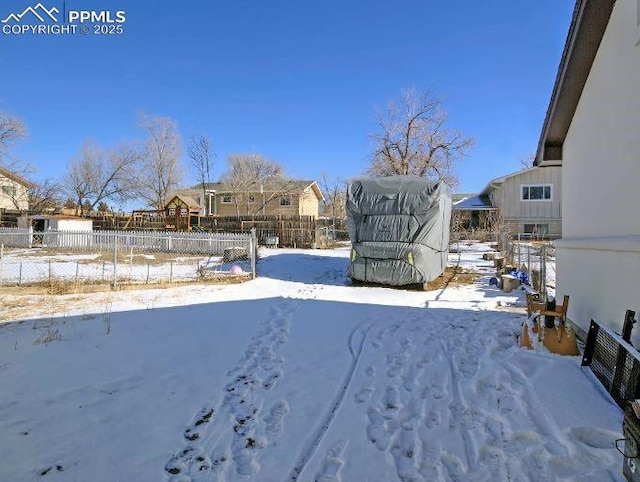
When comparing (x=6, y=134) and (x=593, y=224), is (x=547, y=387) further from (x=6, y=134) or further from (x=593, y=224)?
(x=6, y=134)

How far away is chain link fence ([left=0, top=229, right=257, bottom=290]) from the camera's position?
1130 centimetres

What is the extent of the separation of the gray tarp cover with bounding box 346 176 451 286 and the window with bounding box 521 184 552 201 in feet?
68.3

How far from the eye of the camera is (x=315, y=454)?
2836 mm

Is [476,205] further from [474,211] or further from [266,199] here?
[266,199]

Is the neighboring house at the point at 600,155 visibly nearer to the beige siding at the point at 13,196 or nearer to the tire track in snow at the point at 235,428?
the tire track in snow at the point at 235,428

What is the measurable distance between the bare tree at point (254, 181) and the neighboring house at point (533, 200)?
21269 millimetres

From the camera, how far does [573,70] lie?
5.55 metres

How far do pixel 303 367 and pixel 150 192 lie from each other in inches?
1812

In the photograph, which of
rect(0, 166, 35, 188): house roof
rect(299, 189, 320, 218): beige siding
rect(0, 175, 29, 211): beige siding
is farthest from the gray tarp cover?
rect(0, 175, 29, 211): beige siding

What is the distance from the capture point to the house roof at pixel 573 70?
475cm

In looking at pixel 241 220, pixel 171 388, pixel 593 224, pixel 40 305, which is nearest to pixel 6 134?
pixel 241 220

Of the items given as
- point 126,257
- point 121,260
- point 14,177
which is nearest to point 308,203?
point 126,257

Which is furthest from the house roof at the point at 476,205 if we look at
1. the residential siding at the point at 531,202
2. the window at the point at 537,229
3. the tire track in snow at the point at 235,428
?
the tire track in snow at the point at 235,428

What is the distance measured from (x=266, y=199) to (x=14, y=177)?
75.3 ft
